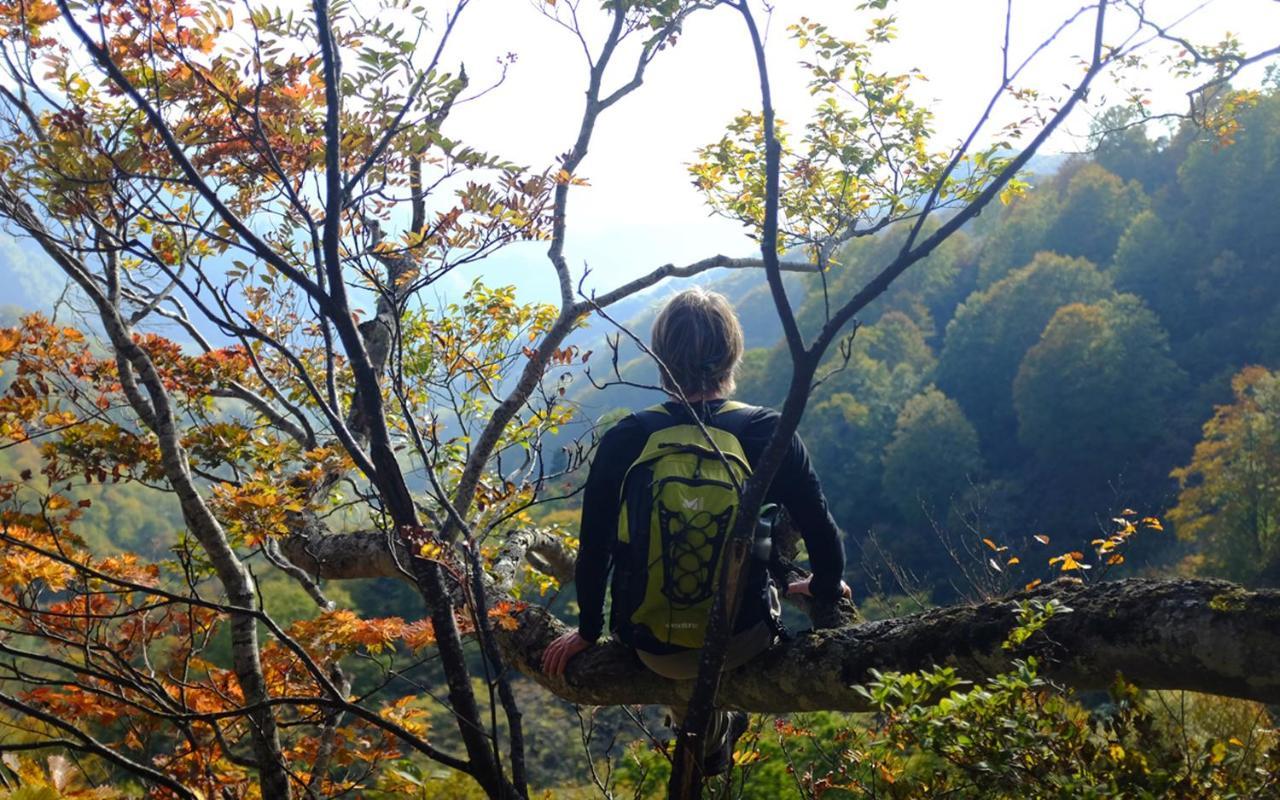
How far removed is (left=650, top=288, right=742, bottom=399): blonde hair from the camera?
2414 mm

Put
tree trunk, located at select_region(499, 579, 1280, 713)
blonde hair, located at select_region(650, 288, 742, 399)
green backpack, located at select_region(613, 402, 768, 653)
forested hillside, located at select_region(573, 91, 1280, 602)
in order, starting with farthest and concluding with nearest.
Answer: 1. forested hillside, located at select_region(573, 91, 1280, 602)
2. blonde hair, located at select_region(650, 288, 742, 399)
3. green backpack, located at select_region(613, 402, 768, 653)
4. tree trunk, located at select_region(499, 579, 1280, 713)

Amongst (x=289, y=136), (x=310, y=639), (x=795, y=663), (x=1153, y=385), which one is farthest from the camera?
(x=1153, y=385)

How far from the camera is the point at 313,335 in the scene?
5.60 meters

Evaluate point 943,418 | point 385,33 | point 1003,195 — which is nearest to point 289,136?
point 385,33

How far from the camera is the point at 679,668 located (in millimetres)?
2330

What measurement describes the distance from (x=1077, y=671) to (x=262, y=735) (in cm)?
204

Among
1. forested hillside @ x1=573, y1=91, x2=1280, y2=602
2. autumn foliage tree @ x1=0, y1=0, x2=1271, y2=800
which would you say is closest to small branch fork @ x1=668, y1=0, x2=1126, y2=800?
→ autumn foliage tree @ x1=0, y1=0, x2=1271, y2=800

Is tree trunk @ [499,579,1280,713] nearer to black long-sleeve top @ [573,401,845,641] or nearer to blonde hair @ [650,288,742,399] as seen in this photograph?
black long-sleeve top @ [573,401,845,641]

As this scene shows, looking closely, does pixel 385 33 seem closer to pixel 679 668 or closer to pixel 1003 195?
pixel 679 668

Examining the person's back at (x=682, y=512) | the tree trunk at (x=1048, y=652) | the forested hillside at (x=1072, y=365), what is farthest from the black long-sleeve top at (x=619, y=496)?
the forested hillside at (x=1072, y=365)

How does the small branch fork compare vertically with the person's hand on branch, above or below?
above

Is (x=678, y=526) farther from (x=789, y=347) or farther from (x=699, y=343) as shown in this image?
(x=789, y=347)

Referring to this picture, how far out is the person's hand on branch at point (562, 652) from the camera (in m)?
2.51

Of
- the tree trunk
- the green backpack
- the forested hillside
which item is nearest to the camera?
the tree trunk
